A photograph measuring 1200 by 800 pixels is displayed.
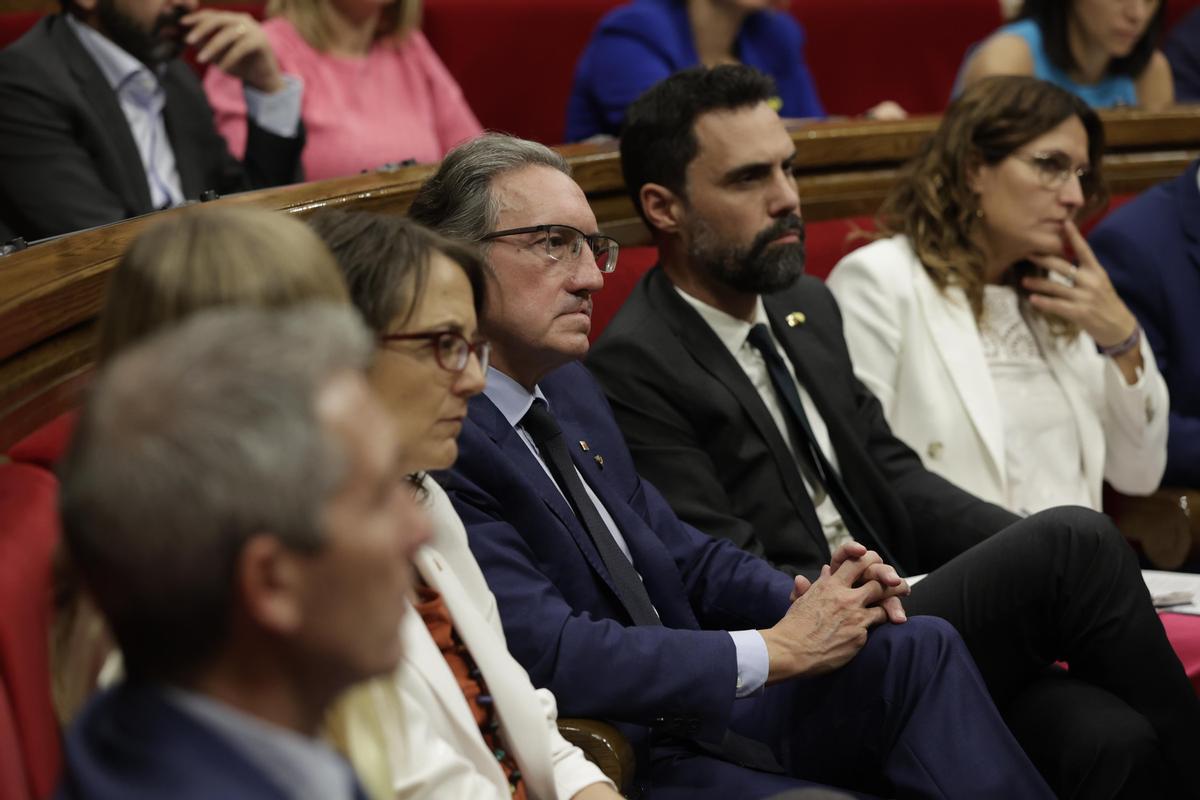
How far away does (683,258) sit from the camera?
1.59m

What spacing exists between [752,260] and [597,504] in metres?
0.41

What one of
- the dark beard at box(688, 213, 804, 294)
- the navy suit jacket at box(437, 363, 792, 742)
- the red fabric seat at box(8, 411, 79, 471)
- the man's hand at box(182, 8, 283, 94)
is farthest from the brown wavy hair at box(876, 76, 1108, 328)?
the red fabric seat at box(8, 411, 79, 471)

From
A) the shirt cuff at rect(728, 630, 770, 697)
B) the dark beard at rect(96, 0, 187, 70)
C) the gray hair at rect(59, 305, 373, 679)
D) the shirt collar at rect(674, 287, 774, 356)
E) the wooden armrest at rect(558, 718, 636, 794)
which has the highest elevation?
the gray hair at rect(59, 305, 373, 679)

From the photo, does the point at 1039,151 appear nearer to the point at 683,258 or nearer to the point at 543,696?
the point at 683,258

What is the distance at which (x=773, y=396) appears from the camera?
5.09 feet

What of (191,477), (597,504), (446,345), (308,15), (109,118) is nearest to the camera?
(191,477)

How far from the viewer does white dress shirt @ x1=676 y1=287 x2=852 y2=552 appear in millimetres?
1543

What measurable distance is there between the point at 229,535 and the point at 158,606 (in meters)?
0.04

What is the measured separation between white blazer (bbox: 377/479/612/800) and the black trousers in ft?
1.40

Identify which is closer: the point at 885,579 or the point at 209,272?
the point at 209,272

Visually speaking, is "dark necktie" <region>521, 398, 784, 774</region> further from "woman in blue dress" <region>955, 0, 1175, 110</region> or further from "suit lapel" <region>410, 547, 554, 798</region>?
"woman in blue dress" <region>955, 0, 1175, 110</region>

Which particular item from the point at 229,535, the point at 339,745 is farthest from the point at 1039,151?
the point at 229,535

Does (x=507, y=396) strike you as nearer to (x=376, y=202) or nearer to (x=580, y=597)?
(x=580, y=597)

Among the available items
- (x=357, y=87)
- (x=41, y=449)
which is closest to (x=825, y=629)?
(x=41, y=449)
